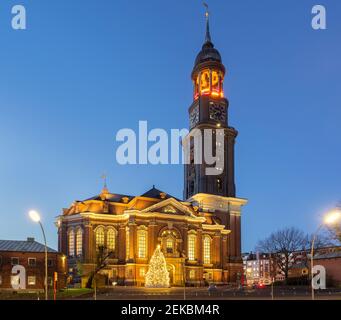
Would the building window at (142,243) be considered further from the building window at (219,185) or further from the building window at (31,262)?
the building window at (219,185)

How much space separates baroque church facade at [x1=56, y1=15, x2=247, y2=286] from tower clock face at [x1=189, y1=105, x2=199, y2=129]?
14.1 metres

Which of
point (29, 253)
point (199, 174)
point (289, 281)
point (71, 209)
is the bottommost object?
point (289, 281)

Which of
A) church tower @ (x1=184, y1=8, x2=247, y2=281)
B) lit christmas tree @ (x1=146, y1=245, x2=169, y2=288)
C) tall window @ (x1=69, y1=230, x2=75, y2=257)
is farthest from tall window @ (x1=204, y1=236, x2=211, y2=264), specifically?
tall window @ (x1=69, y1=230, x2=75, y2=257)

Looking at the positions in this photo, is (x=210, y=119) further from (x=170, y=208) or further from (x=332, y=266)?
(x=332, y=266)

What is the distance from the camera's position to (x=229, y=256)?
110m

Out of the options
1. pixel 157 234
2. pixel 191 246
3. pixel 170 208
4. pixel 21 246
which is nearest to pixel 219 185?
pixel 191 246

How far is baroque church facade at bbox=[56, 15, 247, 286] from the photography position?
92.6 meters

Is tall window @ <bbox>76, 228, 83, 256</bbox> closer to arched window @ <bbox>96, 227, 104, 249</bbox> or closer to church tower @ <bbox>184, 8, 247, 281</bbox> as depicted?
arched window @ <bbox>96, 227, 104, 249</bbox>

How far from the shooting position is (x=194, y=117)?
401 ft

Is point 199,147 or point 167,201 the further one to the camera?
point 199,147

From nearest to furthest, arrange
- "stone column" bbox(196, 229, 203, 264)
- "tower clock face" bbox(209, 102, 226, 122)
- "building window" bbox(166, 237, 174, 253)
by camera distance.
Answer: "building window" bbox(166, 237, 174, 253) → "stone column" bbox(196, 229, 203, 264) → "tower clock face" bbox(209, 102, 226, 122)
